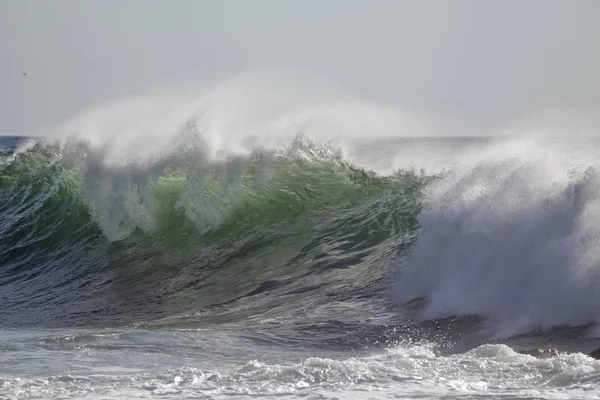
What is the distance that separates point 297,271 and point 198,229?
3.09 metres

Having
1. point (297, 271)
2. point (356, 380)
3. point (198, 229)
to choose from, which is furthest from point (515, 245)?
point (198, 229)

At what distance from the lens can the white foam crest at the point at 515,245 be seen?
28.9 feet

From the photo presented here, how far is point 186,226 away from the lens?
15375 millimetres

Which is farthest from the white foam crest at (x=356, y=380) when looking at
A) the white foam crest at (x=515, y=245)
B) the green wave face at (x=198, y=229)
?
the green wave face at (x=198, y=229)

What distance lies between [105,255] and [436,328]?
7414 mm

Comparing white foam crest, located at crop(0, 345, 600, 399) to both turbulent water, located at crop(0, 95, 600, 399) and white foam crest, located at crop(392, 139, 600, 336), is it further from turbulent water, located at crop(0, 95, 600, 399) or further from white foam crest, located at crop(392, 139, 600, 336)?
white foam crest, located at crop(392, 139, 600, 336)

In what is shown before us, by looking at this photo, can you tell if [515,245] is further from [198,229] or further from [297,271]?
[198,229]

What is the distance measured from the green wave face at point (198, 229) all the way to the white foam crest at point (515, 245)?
1198 millimetres

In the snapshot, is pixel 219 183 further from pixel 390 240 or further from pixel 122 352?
pixel 122 352

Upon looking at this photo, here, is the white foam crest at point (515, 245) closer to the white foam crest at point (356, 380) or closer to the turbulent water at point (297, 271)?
the turbulent water at point (297, 271)

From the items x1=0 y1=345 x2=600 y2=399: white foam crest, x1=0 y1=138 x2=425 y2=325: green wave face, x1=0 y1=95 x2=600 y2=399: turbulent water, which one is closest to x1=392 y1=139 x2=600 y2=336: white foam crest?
x1=0 y1=95 x2=600 y2=399: turbulent water

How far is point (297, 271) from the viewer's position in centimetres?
1280

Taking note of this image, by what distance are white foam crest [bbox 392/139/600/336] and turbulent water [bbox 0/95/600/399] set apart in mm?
25

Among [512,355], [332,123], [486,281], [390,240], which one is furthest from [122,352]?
[332,123]
